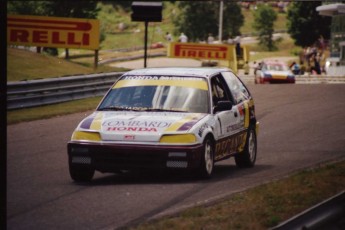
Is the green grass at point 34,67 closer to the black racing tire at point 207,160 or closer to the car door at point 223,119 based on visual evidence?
the car door at point 223,119

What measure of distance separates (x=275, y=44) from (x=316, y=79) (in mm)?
56909

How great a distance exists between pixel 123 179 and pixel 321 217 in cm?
524

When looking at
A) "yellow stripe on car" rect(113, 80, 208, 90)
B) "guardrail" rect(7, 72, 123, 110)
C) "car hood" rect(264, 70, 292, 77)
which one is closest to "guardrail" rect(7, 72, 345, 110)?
"guardrail" rect(7, 72, 123, 110)

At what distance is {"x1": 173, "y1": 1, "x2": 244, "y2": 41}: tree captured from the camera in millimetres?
91750

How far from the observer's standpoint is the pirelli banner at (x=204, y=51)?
49344 mm

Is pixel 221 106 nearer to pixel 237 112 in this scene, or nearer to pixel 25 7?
pixel 237 112

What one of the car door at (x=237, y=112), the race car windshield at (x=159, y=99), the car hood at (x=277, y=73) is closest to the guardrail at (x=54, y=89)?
the car door at (x=237, y=112)

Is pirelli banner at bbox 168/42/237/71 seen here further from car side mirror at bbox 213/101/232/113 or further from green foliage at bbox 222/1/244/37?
green foliage at bbox 222/1/244/37

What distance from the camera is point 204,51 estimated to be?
162 feet

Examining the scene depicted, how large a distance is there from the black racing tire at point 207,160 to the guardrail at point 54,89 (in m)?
10.7

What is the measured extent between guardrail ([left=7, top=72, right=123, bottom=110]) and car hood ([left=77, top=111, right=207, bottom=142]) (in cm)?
1031

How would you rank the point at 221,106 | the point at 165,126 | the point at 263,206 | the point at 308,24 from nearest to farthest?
the point at 263,206
the point at 165,126
the point at 221,106
the point at 308,24

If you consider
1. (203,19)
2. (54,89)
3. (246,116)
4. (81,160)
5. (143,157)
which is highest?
(246,116)

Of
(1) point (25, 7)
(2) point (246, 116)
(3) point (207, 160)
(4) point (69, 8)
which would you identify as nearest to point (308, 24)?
(1) point (25, 7)
